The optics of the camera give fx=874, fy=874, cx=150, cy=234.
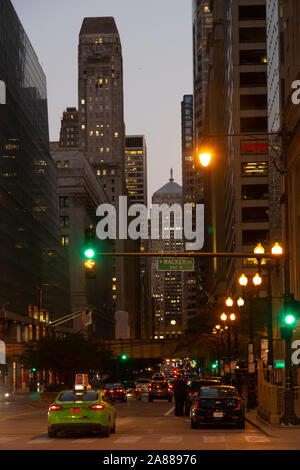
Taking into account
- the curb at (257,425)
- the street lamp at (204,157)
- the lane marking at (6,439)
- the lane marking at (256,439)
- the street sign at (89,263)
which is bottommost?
the curb at (257,425)

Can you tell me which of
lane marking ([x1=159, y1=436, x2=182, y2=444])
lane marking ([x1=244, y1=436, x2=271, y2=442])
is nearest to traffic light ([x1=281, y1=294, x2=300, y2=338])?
lane marking ([x1=244, y1=436, x2=271, y2=442])

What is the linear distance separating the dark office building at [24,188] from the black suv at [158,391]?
4590cm

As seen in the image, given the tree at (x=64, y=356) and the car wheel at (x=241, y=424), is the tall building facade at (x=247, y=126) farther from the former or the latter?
the car wheel at (x=241, y=424)

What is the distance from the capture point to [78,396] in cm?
2703

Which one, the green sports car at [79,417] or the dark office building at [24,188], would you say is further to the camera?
the dark office building at [24,188]

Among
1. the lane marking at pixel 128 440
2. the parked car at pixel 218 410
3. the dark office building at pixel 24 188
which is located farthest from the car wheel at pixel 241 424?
the dark office building at pixel 24 188

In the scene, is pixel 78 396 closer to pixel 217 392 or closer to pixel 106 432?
pixel 106 432

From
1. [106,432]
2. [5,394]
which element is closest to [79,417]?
[106,432]

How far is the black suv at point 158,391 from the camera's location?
68.0 meters

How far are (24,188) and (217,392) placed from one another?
105232 millimetres

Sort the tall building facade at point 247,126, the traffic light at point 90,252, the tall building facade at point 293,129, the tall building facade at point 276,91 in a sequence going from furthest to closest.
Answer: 1. the tall building facade at point 247,126
2. the tall building facade at point 276,91
3. the tall building facade at point 293,129
4. the traffic light at point 90,252

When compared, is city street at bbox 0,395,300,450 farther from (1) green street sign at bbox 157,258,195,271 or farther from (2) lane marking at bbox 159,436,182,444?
(1) green street sign at bbox 157,258,195,271
